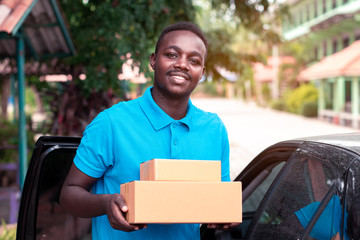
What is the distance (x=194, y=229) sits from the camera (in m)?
2.09

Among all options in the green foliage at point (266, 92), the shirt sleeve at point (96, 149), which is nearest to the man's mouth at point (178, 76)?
the shirt sleeve at point (96, 149)

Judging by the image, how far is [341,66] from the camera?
22.2 metres

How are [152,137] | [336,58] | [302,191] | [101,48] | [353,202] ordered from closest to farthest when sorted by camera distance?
[353,202], [152,137], [302,191], [101,48], [336,58]

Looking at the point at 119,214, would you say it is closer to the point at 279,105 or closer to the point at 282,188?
the point at 282,188

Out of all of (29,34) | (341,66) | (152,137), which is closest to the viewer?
(152,137)

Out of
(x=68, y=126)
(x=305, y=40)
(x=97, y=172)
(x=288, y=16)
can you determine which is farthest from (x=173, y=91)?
(x=305, y=40)

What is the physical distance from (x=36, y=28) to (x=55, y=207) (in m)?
3.99

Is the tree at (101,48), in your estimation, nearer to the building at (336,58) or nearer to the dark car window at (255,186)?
the dark car window at (255,186)

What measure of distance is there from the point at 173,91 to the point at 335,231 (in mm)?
792

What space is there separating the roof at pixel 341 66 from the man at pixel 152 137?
65.7 ft

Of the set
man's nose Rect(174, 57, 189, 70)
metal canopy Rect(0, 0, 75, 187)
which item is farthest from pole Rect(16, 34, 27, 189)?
man's nose Rect(174, 57, 189, 70)

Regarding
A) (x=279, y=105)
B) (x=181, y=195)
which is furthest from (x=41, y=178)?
(x=279, y=105)

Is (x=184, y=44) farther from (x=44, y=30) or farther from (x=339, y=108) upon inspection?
(x=339, y=108)

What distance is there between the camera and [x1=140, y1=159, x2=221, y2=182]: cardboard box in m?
1.69
